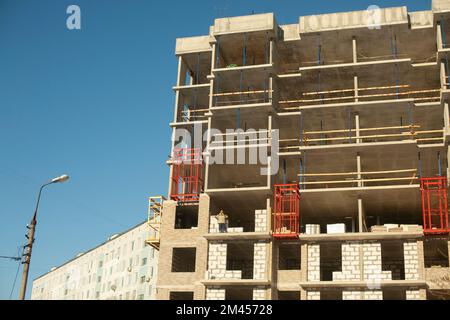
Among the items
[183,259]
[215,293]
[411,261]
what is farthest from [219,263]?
[411,261]

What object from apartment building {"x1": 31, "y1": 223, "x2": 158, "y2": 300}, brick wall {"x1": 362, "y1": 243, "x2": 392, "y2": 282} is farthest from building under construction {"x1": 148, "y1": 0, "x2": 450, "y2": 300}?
apartment building {"x1": 31, "y1": 223, "x2": 158, "y2": 300}

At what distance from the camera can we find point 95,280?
98.9 meters

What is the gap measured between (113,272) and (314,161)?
166 ft

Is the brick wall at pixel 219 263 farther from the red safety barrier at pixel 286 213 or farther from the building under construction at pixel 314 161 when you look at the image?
the red safety barrier at pixel 286 213

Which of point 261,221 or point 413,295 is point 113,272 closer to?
point 261,221

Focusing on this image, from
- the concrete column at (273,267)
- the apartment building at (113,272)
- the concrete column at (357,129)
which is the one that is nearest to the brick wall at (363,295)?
the concrete column at (273,267)

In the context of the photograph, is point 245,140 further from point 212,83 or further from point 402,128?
point 402,128

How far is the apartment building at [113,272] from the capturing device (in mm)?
83062

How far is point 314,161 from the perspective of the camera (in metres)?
51.2

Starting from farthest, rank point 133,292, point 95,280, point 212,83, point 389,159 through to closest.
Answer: point 95,280 < point 133,292 < point 212,83 < point 389,159

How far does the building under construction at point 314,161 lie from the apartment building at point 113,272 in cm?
2875

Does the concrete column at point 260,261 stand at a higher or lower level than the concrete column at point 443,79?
lower
